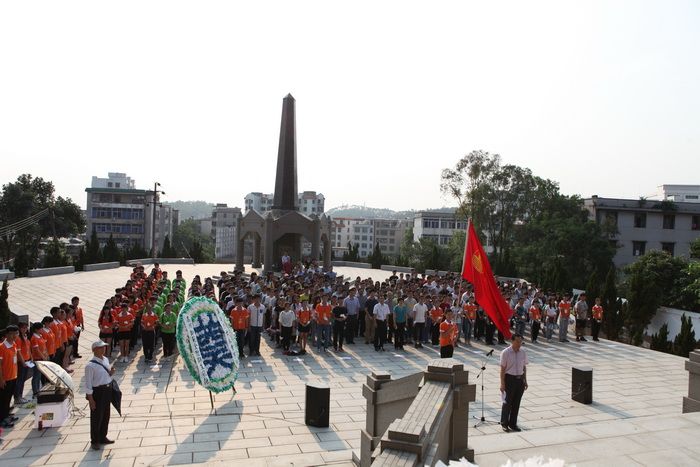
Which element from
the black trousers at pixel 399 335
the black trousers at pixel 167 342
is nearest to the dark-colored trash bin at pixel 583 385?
the black trousers at pixel 399 335

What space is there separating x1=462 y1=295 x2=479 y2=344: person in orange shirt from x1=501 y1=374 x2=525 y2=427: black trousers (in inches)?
283

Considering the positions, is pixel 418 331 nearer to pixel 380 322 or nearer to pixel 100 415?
pixel 380 322

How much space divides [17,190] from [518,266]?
113 ft

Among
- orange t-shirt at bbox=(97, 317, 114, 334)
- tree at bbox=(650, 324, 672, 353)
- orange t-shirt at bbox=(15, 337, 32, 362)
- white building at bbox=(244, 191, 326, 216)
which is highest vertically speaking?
white building at bbox=(244, 191, 326, 216)

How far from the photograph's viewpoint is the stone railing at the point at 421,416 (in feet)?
16.3

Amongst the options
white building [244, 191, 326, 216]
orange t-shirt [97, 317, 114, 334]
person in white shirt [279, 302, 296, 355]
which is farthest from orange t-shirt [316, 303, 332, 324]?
white building [244, 191, 326, 216]

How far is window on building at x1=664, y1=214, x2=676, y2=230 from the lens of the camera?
41.1 meters

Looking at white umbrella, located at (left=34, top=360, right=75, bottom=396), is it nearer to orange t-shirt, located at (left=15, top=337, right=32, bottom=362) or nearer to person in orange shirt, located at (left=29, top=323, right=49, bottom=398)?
orange t-shirt, located at (left=15, top=337, right=32, bottom=362)

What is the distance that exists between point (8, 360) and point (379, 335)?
8835 millimetres

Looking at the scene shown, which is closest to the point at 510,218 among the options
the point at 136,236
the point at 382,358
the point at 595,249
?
the point at 595,249

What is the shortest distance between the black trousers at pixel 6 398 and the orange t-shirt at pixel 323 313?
7.14 meters

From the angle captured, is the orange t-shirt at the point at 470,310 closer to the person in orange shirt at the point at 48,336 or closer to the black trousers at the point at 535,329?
the black trousers at the point at 535,329

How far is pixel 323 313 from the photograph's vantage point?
1420 centimetres

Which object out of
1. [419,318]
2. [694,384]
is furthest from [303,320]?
[694,384]
